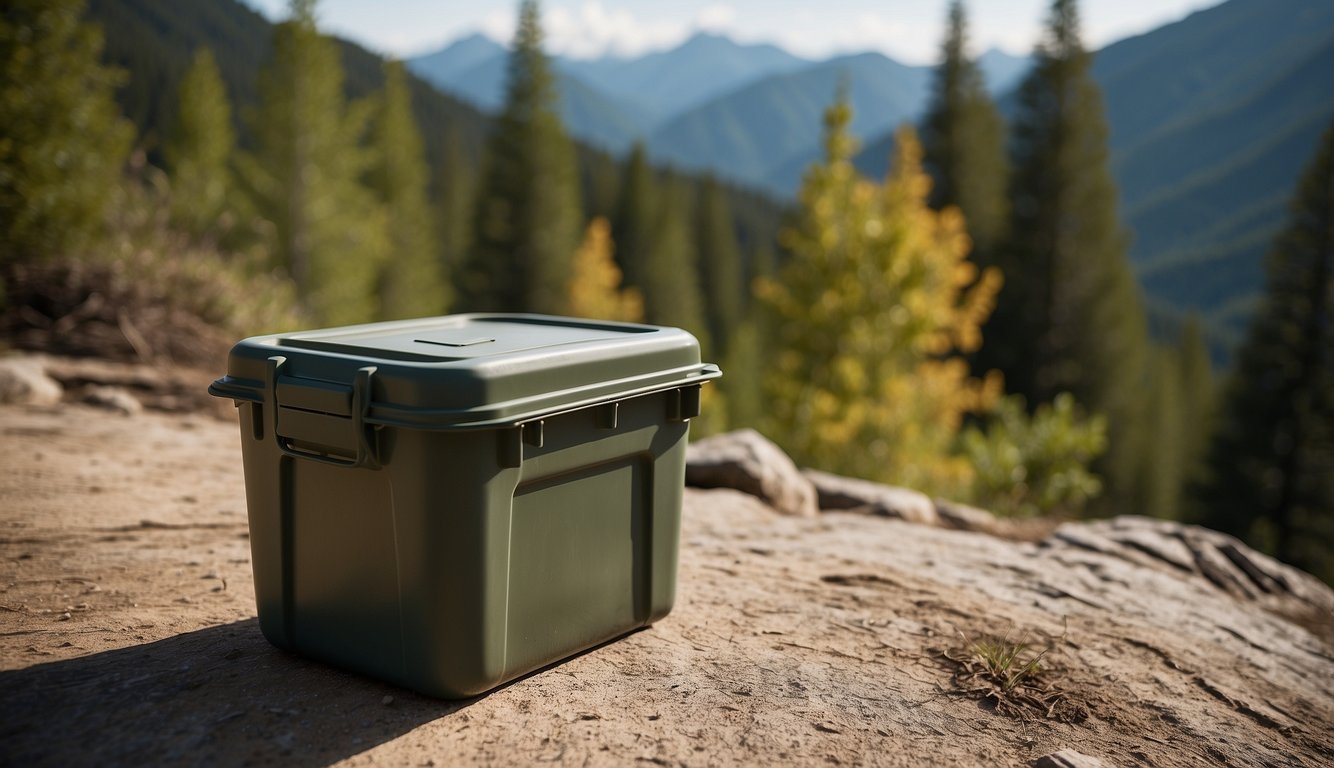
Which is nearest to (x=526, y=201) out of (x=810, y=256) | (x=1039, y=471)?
(x=810, y=256)

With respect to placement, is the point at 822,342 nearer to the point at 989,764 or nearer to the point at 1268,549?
the point at 989,764

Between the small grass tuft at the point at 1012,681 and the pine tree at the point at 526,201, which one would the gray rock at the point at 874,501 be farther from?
the pine tree at the point at 526,201

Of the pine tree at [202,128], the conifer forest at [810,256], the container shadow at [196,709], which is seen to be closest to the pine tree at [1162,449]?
the conifer forest at [810,256]

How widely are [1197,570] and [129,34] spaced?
170ft

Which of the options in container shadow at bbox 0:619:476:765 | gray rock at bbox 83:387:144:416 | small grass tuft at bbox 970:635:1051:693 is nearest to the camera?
container shadow at bbox 0:619:476:765

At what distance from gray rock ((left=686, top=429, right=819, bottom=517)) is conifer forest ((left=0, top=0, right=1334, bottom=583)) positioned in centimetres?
377

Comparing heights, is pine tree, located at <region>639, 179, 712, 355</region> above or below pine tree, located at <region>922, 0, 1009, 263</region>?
below

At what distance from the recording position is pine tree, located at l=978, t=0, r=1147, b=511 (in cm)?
2814

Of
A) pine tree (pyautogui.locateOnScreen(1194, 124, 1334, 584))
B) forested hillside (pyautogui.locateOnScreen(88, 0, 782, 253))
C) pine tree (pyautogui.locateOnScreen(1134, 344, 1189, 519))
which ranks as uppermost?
forested hillside (pyautogui.locateOnScreen(88, 0, 782, 253))

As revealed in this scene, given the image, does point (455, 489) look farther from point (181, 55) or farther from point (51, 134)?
point (181, 55)

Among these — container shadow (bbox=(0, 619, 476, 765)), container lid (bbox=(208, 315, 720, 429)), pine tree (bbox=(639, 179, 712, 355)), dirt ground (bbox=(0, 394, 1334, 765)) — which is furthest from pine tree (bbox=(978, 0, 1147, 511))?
container shadow (bbox=(0, 619, 476, 765))

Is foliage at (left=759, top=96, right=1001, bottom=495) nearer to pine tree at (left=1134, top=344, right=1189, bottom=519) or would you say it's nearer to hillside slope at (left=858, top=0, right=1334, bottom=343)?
pine tree at (left=1134, top=344, right=1189, bottom=519)

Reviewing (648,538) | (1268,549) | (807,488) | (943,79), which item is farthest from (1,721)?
(943,79)

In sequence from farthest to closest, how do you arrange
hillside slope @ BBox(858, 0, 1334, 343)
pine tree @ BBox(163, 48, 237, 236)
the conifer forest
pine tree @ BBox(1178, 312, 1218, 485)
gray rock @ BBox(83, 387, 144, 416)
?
hillside slope @ BBox(858, 0, 1334, 343) < pine tree @ BBox(1178, 312, 1218, 485) < pine tree @ BBox(163, 48, 237, 236) < the conifer forest < gray rock @ BBox(83, 387, 144, 416)
